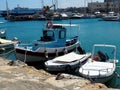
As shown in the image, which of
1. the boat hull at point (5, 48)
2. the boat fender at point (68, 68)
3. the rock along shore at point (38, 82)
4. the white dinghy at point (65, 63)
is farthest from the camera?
the boat hull at point (5, 48)

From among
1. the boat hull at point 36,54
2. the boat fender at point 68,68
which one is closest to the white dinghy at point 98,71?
the boat fender at point 68,68

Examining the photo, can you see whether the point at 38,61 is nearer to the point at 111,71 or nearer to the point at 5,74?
the point at 111,71

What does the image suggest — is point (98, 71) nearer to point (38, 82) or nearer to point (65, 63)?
point (65, 63)

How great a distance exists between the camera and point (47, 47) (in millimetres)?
28578

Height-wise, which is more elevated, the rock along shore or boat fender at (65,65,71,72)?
the rock along shore

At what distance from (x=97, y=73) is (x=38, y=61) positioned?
26.6ft

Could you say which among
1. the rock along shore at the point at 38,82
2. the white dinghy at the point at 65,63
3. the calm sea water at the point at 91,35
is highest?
the rock along shore at the point at 38,82

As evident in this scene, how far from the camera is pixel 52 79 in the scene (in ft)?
48.0

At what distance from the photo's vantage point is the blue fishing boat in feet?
91.8

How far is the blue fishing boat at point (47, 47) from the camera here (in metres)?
28.0

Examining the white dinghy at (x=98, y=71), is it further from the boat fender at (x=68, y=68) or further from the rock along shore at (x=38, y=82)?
the rock along shore at (x=38, y=82)

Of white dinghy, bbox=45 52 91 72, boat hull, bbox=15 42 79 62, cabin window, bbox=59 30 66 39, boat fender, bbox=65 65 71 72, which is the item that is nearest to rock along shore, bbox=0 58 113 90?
white dinghy, bbox=45 52 91 72

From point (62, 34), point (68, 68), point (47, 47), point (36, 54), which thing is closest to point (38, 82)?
point (68, 68)

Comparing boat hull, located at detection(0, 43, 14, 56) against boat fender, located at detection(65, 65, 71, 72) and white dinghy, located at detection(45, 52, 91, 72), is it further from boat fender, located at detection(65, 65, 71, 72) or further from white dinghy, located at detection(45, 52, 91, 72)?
boat fender, located at detection(65, 65, 71, 72)
